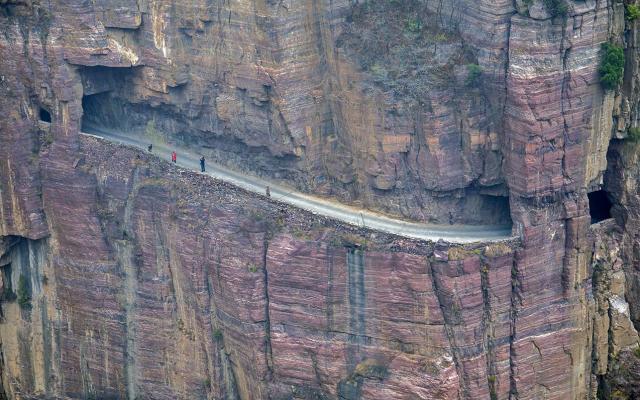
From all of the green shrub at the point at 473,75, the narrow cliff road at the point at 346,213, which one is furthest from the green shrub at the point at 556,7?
the narrow cliff road at the point at 346,213

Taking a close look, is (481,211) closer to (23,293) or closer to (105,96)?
(105,96)

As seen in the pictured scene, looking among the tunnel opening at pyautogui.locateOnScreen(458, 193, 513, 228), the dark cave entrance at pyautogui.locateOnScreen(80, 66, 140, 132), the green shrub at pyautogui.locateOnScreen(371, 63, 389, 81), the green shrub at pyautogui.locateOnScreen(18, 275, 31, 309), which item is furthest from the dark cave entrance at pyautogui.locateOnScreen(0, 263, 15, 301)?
the tunnel opening at pyautogui.locateOnScreen(458, 193, 513, 228)

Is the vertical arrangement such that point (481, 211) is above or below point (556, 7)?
below

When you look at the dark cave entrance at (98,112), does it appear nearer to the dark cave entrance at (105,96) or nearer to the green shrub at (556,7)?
the dark cave entrance at (105,96)

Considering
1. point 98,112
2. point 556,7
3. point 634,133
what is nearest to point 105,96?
point 98,112

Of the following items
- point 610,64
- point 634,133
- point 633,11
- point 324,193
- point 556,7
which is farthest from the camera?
point 324,193

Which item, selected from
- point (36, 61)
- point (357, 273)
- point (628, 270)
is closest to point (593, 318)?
point (628, 270)

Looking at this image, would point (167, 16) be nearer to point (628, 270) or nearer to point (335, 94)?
point (335, 94)
